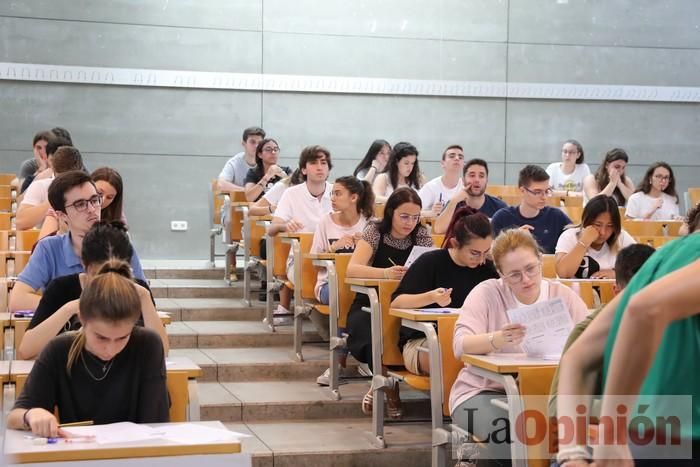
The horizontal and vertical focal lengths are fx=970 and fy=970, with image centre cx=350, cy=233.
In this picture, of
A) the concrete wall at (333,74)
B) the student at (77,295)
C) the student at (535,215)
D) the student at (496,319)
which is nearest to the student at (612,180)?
the concrete wall at (333,74)

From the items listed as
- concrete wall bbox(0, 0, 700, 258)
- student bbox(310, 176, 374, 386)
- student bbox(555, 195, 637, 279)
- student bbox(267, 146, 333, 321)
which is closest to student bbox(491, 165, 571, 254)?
student bbox(555, 195, 637, 279)

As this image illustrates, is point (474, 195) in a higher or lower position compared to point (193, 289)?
higher

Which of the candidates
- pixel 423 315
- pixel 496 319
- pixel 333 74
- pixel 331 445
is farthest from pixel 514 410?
pixel 333 74

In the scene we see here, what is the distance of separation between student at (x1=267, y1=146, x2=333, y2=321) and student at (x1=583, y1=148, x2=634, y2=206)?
3122 millimetres

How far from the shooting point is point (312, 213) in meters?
6.94

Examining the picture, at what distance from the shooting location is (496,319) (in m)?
3.68

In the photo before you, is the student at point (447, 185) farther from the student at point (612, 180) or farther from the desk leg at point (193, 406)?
the desk leg at point (193, 406)

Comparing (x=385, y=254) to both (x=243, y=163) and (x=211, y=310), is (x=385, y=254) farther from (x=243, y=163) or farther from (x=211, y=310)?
(x=243, y=163)

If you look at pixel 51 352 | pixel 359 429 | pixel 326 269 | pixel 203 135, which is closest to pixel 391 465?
pixel 359 429

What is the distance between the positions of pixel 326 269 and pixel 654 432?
14.1 feet

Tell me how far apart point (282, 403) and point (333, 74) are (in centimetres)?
545

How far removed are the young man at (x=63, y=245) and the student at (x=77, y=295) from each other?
45 cm

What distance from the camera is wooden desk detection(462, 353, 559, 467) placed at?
9.89ft

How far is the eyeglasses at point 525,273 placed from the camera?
3.57 meters
